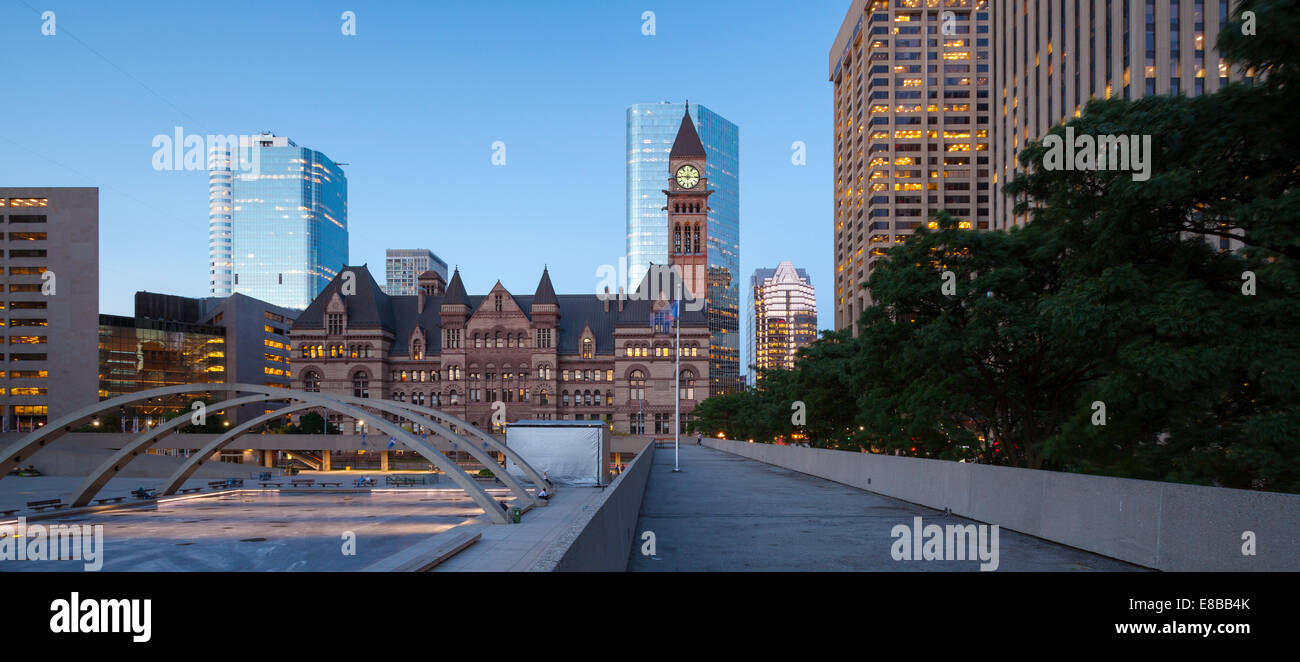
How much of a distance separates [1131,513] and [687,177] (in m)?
111

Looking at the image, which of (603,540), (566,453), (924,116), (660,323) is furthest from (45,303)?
(924,116)

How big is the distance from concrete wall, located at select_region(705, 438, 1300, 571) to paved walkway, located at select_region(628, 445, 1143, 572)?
1.28 feet

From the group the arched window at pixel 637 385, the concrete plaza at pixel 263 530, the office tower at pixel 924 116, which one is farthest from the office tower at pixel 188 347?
the office tower at pixel 924 116

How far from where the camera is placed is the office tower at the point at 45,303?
9731 centimetres

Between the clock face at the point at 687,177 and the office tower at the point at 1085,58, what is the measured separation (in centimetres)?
4705

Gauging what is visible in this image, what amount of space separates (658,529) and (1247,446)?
11.3m

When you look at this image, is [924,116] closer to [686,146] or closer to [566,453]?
[686,146]

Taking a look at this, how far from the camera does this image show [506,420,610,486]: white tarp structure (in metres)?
39.8

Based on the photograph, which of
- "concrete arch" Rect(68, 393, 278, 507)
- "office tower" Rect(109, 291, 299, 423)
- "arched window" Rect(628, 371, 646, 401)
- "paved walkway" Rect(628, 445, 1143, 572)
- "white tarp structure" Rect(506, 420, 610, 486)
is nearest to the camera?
"paved walkway" Rect(628, 445, 1143, 572)

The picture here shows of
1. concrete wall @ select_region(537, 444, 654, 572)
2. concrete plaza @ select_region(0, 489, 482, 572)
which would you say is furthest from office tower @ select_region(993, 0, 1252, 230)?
concrete wall @ select_region(537, 444, 654, 572)

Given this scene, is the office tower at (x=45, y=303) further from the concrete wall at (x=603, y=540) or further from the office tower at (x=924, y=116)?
the office tower at (x=924, y=116)

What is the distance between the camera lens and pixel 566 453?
3991cm

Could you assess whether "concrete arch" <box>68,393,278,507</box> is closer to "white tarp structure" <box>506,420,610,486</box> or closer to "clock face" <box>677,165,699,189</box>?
"white tarp structure" <box>506,420,610,486</box>
